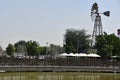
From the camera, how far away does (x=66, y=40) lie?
119m

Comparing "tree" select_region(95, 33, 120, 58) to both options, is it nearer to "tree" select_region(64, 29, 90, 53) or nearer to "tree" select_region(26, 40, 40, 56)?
"tree" select_region(26, 40, 40, 56)

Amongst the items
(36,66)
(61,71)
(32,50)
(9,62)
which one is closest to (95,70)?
(61,71)

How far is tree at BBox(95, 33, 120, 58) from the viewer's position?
266 ft

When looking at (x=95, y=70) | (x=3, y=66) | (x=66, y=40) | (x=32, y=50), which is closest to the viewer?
(x=3, y=66)

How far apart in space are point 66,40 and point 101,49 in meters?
37.6

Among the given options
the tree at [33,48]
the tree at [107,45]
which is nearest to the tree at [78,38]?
the tree at [33,48]

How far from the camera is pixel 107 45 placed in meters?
81.5

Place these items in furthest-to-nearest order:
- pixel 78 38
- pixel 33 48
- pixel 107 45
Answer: pixel 78 38 < pixel 33 48 < pixel 107 45

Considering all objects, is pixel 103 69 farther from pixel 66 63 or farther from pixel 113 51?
pixel 113 51

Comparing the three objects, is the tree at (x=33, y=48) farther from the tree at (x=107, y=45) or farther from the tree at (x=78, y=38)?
the tree at (x=78, y=38)

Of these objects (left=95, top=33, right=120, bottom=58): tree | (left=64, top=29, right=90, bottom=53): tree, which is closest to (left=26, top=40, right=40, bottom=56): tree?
(left=95, top=33, right=120, bottom=58): tree

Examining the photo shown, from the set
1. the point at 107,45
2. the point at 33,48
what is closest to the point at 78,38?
the point at 33,48

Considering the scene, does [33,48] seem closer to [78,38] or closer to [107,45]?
[107,45]

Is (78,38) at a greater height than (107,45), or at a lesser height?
greater
